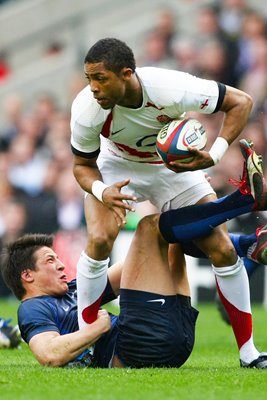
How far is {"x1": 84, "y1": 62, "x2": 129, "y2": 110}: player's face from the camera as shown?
6848 mm

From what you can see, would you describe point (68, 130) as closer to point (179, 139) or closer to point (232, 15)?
point (232, 15)

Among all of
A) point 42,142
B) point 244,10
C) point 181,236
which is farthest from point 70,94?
point 181,236

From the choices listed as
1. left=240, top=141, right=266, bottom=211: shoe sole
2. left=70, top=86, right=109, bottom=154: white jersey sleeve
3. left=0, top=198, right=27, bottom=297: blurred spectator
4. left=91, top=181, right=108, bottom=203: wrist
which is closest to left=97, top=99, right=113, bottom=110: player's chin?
left=70, top=86, right=109, bottom=154: white jersey sleeve

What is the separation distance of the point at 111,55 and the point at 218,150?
872 mm

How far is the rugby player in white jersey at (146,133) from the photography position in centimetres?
685

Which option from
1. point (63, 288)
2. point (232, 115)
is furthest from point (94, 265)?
point (232, 115)

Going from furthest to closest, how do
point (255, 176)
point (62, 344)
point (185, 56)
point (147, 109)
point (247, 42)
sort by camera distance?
point (185, 56), point (247, 42), point (147, 109), point (255, 176), point (62, 344)

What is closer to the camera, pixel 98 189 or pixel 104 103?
pixel 104 103

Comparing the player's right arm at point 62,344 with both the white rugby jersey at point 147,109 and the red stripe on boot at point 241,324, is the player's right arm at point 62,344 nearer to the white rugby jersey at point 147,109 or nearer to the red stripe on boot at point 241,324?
the red stripe on boot at point 241,324

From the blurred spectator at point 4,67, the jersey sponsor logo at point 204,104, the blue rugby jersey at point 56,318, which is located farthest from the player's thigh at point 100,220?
the blurred spectator at point 4,67

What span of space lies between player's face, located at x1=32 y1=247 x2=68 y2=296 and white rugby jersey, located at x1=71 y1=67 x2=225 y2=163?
751 millimetres

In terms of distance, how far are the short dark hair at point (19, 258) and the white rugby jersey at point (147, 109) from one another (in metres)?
0.65

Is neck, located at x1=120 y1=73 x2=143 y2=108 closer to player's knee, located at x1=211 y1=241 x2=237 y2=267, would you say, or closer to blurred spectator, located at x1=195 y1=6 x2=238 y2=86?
player's knee, located at x1=211 y1=241 x2=237 y2=267

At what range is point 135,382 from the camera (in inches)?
236
